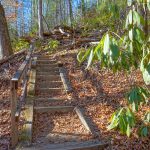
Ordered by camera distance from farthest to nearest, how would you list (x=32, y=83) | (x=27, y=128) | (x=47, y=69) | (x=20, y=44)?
(x=20, y=44) → (x=47, y=69) → (x=32, y=83) → (x=27, y=128)

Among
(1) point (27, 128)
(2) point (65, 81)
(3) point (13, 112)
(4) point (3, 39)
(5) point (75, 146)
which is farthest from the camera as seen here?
(4) point (3, 39)

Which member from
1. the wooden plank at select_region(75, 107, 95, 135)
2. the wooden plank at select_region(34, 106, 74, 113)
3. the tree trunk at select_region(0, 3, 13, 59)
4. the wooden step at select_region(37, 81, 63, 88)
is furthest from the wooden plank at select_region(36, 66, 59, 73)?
the wooden plank at select_region(75, 107, 95, 135)

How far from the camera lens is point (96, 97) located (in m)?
7.50

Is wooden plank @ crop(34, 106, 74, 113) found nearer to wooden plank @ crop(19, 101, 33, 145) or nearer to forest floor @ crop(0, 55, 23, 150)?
wooden plank @ crop(19, 101, 33, 145)

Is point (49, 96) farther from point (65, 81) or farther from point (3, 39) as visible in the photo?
point (3, 39)

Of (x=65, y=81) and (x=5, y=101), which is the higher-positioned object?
(x=65, y=81)

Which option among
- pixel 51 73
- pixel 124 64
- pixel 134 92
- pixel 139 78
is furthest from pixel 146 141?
pixel 51 73

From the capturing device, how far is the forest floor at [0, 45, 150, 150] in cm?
518

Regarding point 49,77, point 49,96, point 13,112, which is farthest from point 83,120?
point 49,77

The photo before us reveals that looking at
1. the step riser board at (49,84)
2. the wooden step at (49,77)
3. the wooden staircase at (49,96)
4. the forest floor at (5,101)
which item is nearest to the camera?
the wooden staircase at (49,96)

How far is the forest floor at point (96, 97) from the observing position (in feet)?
17.0

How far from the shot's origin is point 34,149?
489cm

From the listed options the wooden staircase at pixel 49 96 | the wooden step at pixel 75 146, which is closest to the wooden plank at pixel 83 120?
the wooden staircase at pixel 49 96

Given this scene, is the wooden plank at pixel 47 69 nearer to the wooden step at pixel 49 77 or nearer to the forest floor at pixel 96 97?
the forest floor at pixel 96 97
